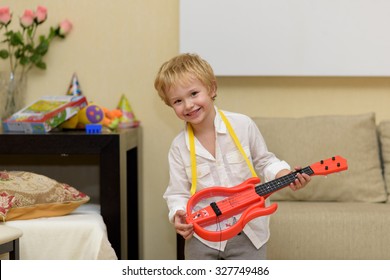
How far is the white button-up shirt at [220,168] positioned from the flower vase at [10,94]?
1109mm

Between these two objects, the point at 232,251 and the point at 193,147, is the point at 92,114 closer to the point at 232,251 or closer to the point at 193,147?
the point at 193,147

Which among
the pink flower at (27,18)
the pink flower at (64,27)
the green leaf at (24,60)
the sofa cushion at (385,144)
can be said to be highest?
the pink flower at (27,18)

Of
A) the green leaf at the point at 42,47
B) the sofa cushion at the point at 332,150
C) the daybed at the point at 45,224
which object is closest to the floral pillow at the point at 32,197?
the daybed at the point at 45,224

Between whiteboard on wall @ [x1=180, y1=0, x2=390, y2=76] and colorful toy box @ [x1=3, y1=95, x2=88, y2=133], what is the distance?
0.59 meters

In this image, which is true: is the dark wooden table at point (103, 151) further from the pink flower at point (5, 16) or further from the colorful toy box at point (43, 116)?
the pink flower at point (5, 16)

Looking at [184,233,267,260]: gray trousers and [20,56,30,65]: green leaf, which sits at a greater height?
[20,56,30,65]: green leaf

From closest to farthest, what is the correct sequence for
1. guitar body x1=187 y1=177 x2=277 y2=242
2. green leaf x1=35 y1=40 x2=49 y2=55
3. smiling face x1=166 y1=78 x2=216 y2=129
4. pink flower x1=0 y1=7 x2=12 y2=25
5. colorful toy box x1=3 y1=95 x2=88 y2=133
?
guitar body x1=187 y1=177 x2=277 y2=242 < smiling face x1=166 y1=78 x2=216 y2=129 < colorful toy box x1=3 y1=95 x2=88 y2=133 < pink flower x1=0 y1=7 x2=12 y2=25 < green leaf x1=35 y1=40 x2=49 y2=55

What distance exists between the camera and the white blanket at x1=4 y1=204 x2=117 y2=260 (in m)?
2.25

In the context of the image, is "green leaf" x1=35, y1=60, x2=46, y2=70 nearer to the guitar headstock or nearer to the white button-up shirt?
the white button-up shirt

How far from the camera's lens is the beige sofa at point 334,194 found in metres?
2.39

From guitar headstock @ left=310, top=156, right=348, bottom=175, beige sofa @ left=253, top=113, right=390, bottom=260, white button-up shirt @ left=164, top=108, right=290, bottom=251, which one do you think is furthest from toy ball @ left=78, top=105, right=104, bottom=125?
guitar headstock @ left=310, top=156, right=348, bottom=175

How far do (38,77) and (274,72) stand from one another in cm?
108

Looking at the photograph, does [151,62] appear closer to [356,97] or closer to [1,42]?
[1,42]
